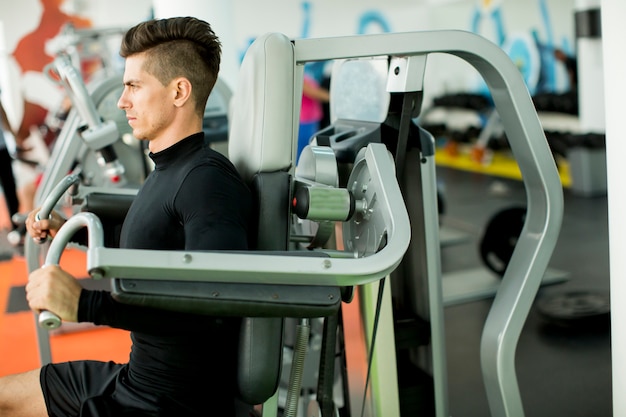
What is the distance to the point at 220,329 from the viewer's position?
1.39m

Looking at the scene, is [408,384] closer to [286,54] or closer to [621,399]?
[621,399]

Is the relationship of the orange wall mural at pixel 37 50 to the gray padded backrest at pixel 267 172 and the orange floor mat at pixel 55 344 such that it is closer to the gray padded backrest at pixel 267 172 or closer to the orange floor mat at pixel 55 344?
the orange floor mat at pixel 55 344

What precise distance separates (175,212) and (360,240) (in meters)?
0.44

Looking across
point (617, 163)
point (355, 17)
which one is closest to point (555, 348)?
point (617, 163)

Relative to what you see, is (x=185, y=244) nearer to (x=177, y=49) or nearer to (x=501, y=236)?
(x=177, y=49)

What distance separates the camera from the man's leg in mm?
1644

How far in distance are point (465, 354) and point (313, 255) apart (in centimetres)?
203

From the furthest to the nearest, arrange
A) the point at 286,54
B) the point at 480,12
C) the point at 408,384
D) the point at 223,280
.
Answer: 1. the point at 480,12
2. the point at 408,384
3. the point at 286,54
4. the point at 223,280

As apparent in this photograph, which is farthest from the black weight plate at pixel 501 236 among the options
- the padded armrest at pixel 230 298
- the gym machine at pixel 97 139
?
the padded armrest at pixel 230 298

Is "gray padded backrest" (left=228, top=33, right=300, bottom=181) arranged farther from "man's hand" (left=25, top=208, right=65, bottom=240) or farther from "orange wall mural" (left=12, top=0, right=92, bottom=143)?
"orange wall mural" (left=12, top=0, right=92, bottom=143)

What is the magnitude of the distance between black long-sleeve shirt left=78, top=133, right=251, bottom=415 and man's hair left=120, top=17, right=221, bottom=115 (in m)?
0.13

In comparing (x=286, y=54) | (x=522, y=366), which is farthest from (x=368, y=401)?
(x=522, y=366)

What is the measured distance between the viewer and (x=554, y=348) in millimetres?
3080

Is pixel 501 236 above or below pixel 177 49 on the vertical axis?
below
